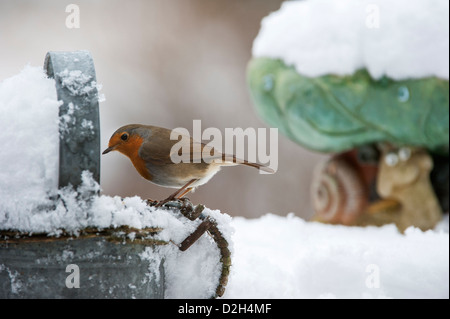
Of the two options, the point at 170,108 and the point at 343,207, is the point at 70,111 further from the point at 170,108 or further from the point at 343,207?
the point at 170,108

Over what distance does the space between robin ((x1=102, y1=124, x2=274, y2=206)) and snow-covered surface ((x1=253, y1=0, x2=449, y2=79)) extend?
116 cm

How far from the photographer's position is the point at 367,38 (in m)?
1.99

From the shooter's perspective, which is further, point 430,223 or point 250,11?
point 250,11

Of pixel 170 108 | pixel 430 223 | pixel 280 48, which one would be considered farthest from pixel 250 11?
pixel 430 223

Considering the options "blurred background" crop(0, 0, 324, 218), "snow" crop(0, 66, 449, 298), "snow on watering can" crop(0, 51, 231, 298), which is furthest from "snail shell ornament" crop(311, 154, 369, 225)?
"blurred background" crop(0, 0, 324, 218)

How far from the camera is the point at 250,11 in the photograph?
539cm

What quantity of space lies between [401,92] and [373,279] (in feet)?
2.56

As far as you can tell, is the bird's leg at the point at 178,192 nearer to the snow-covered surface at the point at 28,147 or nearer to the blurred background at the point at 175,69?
the snow-covered surface at the point at 28,147

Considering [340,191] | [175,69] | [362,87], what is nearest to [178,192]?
[362,87]

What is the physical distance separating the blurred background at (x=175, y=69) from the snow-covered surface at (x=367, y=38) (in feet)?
8.14

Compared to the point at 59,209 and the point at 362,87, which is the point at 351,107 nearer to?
the point at 362,87

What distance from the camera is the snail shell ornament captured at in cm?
235

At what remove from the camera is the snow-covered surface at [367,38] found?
190 centimetres
